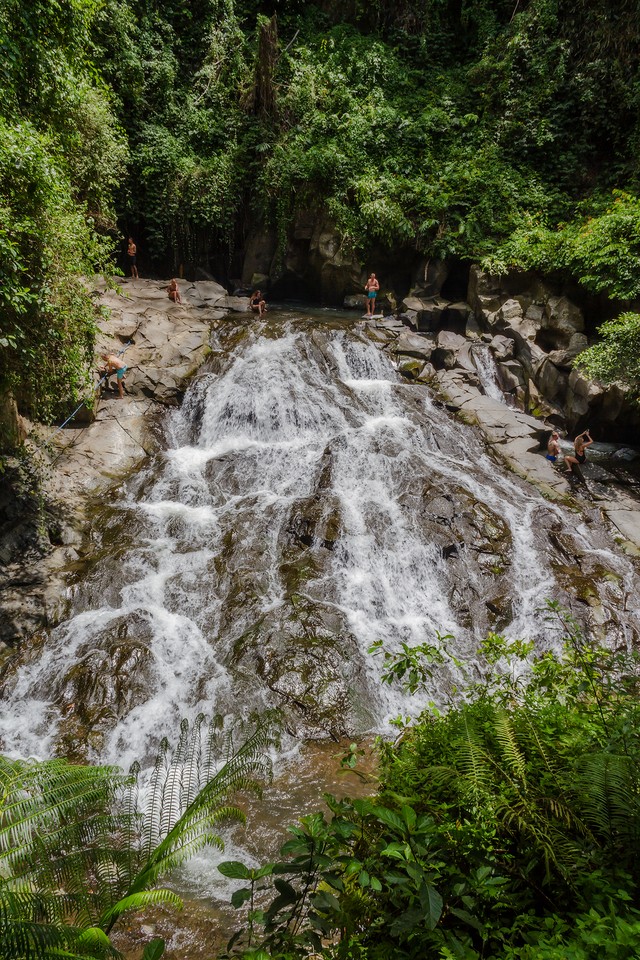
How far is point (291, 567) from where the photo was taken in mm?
9047

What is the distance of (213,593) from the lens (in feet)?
28.1

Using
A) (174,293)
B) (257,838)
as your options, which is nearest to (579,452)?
(257,838)

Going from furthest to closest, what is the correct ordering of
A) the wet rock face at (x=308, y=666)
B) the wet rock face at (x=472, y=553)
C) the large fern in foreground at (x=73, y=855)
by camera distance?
1. the wet rock face at (x=472, y=553)
2. the wet rock face at (x=308, y=666)
3. the large fern in foreground at (x=73, y=855)

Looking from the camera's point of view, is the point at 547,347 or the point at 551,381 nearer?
the point at 551,381

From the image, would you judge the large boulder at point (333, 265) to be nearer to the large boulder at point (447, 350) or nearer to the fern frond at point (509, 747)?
the large boulder at point (447, 350)

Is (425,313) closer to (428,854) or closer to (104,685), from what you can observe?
(104,685)

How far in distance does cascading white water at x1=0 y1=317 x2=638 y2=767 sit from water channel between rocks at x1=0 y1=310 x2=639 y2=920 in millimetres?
31

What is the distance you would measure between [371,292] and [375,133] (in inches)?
295

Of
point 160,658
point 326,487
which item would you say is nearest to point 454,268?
point 326,487

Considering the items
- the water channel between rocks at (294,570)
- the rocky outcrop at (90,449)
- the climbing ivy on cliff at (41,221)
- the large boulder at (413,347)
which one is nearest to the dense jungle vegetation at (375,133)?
the rocky outcrop at (90,449)

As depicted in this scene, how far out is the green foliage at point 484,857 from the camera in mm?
1900

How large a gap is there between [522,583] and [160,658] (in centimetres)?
643

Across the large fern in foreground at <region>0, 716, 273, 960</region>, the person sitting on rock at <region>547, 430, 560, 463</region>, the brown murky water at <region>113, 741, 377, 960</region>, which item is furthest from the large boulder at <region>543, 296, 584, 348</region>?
the large fern in foreground at <region>0, 716, 273, 960</region>

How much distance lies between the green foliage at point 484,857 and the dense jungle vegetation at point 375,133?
46.3 feet
